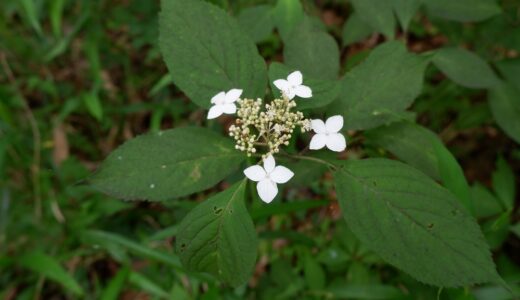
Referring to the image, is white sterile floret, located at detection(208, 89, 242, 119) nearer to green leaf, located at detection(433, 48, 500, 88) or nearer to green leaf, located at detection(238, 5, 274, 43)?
green leaf, located at detection(238, 5, 274, 43)

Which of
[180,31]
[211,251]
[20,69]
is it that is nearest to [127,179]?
[211,251]

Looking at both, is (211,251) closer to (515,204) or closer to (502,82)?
(502,82)

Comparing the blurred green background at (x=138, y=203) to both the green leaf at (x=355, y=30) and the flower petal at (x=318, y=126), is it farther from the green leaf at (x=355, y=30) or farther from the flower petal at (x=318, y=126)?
the flower petal at (x=318, y=126)

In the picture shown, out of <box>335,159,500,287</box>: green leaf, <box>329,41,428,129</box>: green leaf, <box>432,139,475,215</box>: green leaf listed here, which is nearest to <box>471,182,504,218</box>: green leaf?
<box>432,139,475,215</box>: green leaf

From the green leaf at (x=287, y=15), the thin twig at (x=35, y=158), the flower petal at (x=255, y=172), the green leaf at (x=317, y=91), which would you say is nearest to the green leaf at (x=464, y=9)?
the green leaf at (x=287, y=15)

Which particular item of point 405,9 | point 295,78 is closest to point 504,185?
point 405,9

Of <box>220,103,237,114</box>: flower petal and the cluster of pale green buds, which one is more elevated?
<box>220,103,237,114</box>: flower petal
